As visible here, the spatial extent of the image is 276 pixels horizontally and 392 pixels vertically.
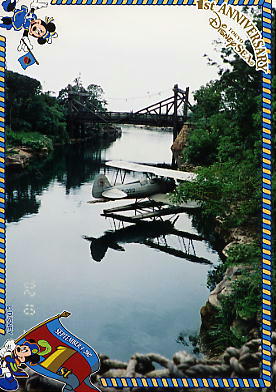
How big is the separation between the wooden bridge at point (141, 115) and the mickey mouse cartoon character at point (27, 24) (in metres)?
4.92

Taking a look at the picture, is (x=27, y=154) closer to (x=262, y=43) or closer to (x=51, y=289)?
(x=51, y=289)

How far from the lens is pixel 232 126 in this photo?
7746 mm

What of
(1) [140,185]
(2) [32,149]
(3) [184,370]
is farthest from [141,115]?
(2) [32,149]

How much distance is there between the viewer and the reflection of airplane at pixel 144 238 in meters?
13.7

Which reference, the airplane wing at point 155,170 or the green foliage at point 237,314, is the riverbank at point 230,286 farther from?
the airplane wing at point 155,170

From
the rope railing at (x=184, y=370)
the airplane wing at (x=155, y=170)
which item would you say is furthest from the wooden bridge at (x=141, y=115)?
the rope railing at (x=184, y=370)

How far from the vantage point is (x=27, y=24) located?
5781 millimetres

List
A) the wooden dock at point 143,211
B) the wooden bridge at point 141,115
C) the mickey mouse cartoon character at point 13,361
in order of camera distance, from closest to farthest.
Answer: the mickey mouse cartoon character at point 13,361 < the wooden bridge at point 141,115 < the wooden dock at point 143,211

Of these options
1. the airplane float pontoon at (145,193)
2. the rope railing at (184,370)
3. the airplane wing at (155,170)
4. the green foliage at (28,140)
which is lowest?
the rope railing at (184,370)

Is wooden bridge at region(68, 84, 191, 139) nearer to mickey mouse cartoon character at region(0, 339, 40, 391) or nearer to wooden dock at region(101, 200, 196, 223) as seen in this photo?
wooden dock at region(101, 200, 196, 223)

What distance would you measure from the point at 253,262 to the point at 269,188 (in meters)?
2.09

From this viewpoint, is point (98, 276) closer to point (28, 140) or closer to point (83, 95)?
point (83, 95)

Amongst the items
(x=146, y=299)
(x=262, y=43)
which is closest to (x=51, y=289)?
(x=146, y=299)

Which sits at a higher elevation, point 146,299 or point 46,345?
point 46,345
